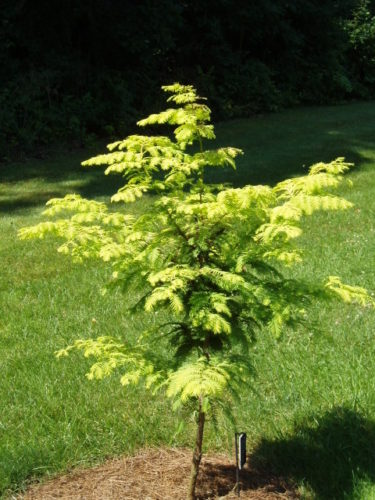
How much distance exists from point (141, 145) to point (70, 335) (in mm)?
2614

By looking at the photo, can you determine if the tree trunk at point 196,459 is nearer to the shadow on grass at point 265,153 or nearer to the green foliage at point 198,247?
the green foliage at point 198,247

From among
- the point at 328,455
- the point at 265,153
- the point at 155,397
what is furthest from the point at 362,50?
the point at 328,455

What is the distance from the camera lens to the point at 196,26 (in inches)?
832

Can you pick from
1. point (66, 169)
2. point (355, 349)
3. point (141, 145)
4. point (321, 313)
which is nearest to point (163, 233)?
point (141, 145)

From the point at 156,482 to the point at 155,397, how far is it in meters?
0.94

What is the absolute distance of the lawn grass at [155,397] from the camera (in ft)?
12.3

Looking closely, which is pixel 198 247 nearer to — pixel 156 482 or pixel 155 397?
pixel 156 482

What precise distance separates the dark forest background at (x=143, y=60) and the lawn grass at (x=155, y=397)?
9.15 m

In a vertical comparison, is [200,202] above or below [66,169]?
above

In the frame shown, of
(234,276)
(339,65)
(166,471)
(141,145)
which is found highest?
(339,65)

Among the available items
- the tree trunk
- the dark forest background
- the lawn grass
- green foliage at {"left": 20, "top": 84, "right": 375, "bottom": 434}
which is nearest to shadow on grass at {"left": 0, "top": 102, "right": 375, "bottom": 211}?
the dark forest background

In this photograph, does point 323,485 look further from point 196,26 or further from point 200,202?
point 196,26

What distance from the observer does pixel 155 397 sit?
14.6ft

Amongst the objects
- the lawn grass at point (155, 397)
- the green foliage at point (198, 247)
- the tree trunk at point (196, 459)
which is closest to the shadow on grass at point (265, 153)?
the lawn grass at point (155, 397)
